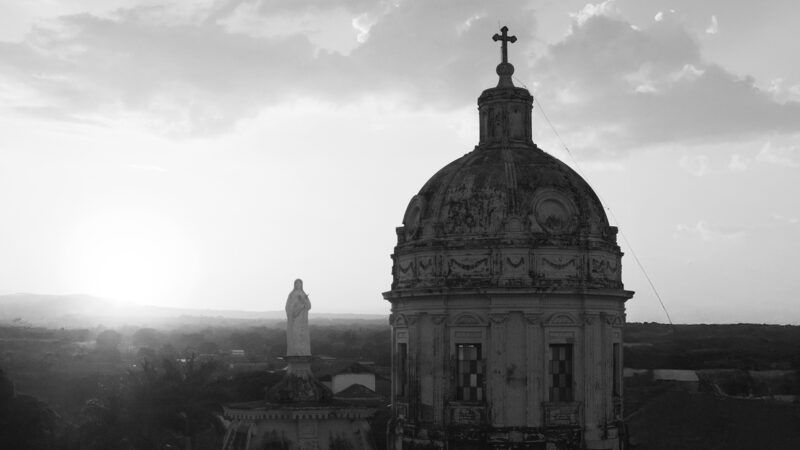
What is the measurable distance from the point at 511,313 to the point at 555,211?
10.9 feet

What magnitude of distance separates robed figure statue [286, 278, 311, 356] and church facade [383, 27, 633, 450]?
328 cm

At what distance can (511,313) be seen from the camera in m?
29.7

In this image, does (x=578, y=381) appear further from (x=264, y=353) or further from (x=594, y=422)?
(x=264, y=353)

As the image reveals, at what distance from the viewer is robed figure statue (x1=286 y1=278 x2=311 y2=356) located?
3294cm

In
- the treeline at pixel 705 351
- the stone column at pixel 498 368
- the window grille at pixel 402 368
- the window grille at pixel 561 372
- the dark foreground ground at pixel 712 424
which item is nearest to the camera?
the stone column at pixel 498 368

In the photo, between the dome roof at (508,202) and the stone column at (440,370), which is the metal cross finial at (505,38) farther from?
the stone column at (440,370)

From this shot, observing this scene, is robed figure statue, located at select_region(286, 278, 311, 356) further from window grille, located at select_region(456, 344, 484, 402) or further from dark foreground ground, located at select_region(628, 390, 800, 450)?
dark foreground ground, located at select_region(628, 390, 800, 450)

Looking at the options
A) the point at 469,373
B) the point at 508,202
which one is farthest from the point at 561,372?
→ the point at 508,202

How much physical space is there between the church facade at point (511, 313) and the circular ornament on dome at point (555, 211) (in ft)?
0.10

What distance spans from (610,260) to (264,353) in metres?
122

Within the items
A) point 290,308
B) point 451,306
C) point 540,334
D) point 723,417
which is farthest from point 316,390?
point 723,417

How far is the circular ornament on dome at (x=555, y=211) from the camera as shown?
30431 mm

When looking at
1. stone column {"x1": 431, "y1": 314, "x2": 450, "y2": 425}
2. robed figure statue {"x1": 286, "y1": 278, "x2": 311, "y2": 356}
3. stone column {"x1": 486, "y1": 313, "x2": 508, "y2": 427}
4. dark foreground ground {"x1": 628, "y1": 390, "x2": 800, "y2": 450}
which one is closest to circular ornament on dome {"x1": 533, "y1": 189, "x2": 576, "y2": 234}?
stone column {"x1": 486, "y1": 313, "x2": 508, "y2": 427}

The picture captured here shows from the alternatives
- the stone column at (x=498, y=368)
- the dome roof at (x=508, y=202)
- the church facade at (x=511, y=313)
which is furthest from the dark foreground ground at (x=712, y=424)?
the stone column at (x=498, y=368)
